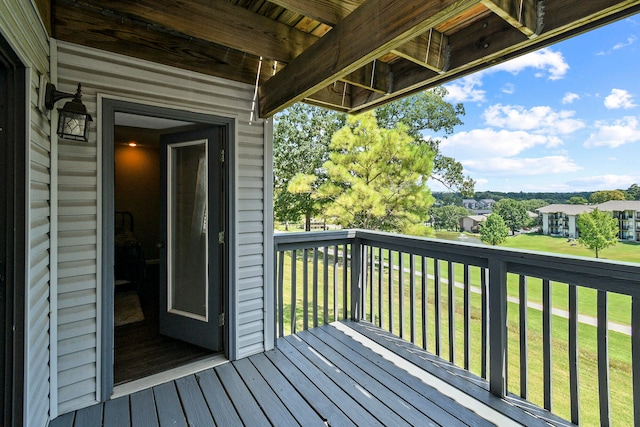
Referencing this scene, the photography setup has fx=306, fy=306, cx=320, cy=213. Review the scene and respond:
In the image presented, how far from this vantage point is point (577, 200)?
14.4 ft

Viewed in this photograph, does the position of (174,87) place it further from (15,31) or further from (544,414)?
(544,414)

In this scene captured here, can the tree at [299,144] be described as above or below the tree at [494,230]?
above

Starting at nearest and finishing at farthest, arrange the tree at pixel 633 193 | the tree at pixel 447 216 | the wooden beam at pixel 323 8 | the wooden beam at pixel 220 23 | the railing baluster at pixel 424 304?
the wooden beam at pixel 323 8 < the wooden beam at pixel 220 23 < the railing baluster at pixel 424 304 < the tree at pixel 633 193 < the tree at pixel 447 216

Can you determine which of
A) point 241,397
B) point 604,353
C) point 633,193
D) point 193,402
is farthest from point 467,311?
point 633,193

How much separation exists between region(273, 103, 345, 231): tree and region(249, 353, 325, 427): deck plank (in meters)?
8.30

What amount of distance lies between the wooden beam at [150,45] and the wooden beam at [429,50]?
52.3 inches

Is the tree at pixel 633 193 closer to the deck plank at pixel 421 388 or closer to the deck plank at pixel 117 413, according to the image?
the deck plank at pixel 421 388

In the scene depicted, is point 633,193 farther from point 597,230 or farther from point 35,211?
point 35,211

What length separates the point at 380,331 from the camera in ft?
10.8

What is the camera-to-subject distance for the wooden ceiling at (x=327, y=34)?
1517mm

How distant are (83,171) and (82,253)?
55cm

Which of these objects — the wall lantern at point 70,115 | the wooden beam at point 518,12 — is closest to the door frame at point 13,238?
the wall lantern at point 70,115

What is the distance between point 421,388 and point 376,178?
6914 mm

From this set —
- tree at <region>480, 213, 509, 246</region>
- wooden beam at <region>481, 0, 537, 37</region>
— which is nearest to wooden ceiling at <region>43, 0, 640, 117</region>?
wooden beam at <region>481, 0, 537, 37</region>
